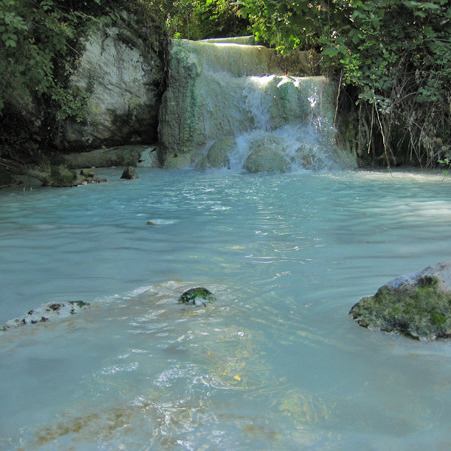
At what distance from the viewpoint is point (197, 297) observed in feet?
8.71

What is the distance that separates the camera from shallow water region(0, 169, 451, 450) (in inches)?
60.5

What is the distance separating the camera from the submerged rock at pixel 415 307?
2.09m

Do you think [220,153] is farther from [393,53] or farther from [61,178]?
[393,53]

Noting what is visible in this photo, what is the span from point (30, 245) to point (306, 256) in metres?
2.31

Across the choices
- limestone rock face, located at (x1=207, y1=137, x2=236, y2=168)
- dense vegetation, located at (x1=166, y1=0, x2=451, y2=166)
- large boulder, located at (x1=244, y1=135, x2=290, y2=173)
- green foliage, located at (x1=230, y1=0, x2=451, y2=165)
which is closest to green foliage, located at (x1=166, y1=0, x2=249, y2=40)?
limestone rock face, located at (x1=207, y1=137, x2=236, y2=168)

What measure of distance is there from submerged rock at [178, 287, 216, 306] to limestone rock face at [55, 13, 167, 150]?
905 cm

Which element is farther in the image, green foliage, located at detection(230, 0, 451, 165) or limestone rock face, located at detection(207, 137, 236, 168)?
limestone rock face, located at detection(207, 137, 236, 168)

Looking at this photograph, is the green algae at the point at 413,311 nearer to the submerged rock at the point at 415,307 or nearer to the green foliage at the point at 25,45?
the submerged rock at the point at 415,307

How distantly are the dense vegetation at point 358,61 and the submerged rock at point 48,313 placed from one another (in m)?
5.29

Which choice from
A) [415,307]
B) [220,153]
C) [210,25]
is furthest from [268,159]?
[210,25]

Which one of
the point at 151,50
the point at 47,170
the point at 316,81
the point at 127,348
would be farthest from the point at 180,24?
the point at 127,348

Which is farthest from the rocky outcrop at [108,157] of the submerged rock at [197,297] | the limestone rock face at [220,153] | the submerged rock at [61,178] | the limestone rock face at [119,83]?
the submerged rock at [197,297]

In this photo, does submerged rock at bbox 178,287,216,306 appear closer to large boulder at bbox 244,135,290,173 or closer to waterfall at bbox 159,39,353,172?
large boulder at bbox 244,135,290,173

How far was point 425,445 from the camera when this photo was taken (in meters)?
1.42
